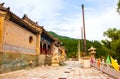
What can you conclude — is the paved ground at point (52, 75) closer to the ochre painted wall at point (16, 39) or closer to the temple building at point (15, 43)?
the temple building at point (15, 43)

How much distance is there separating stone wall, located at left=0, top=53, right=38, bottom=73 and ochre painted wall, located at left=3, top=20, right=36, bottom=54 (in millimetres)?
379

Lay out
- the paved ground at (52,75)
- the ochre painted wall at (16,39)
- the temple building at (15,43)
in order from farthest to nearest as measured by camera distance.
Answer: the ochre painted wall at (16,39) → the temple building at (15,43) → the paved ground at (52,75)

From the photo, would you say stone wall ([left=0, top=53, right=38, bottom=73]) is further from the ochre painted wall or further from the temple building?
the ochre painted wall

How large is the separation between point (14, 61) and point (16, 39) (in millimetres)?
1585

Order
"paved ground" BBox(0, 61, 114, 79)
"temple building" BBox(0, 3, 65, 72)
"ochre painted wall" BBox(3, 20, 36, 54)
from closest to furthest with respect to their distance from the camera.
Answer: "paved ground" BBox(0, 61, 114, 79)
"temple building" BBox(0, 3, 65, 72)
"ochre painted wall" BBox(3, 20, 36, 54)

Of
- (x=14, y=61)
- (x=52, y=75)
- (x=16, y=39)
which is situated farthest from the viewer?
(x=16, y=39)

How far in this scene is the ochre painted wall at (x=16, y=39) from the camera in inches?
522

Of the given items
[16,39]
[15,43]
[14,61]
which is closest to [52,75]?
[14,61]

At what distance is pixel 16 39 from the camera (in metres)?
15.0

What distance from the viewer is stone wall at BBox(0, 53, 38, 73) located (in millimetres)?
12688

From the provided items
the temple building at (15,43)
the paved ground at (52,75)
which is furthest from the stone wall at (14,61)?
the paved ground at (52,75)

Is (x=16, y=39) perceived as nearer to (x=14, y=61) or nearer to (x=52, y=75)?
(x=14, y=61)

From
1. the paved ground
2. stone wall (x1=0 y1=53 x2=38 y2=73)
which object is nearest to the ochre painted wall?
stone wall (x1=0 y1=53 x2=38 y2=73)

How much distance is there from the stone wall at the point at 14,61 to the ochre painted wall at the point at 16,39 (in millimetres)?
379
